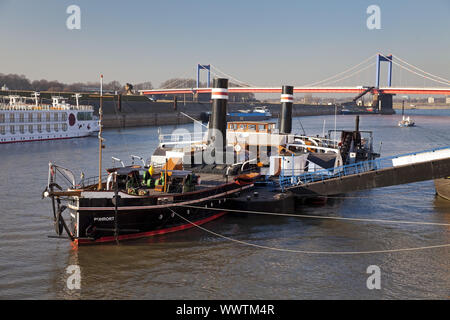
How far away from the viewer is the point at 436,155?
2066cm

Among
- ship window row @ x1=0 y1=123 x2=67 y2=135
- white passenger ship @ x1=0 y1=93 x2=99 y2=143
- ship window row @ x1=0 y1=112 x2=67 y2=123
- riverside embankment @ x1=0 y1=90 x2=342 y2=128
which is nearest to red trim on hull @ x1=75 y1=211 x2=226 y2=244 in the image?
white passenger ship @ x1=0 y1=93 x2=99 y2=143

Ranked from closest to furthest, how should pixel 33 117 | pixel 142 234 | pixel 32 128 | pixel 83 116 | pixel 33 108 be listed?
pixel 142 234
pixel 32 128
pixel 33 117
pixel 33 108
pixel 83 116

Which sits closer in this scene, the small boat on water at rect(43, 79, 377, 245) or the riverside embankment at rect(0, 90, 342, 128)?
the small boat on water at rect(43, 79, 377, 245)

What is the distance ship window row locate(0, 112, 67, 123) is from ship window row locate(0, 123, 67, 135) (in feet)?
2.57

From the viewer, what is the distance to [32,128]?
60.2 metres

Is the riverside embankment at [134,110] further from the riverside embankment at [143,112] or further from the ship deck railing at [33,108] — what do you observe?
the ship deck railing at [33,108]

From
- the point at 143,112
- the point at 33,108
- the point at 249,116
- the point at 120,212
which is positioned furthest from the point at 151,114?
the point at 120,212

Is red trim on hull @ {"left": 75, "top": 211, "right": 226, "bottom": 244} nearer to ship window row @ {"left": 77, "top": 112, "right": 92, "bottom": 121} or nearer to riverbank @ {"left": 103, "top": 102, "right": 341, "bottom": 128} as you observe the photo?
ship window row @ {"left": 77, "top": 112, "right": 92, "bottom": 121}

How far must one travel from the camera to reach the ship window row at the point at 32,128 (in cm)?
5706

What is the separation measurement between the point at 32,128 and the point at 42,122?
2072 mm

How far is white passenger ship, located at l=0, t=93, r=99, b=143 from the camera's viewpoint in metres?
57.5

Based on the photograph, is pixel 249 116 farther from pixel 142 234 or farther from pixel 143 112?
pixel 142 234

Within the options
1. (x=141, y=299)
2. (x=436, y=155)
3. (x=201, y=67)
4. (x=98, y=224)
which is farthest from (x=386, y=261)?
(x=201, y=67)

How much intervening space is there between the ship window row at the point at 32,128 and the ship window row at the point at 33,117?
78 centimetres
